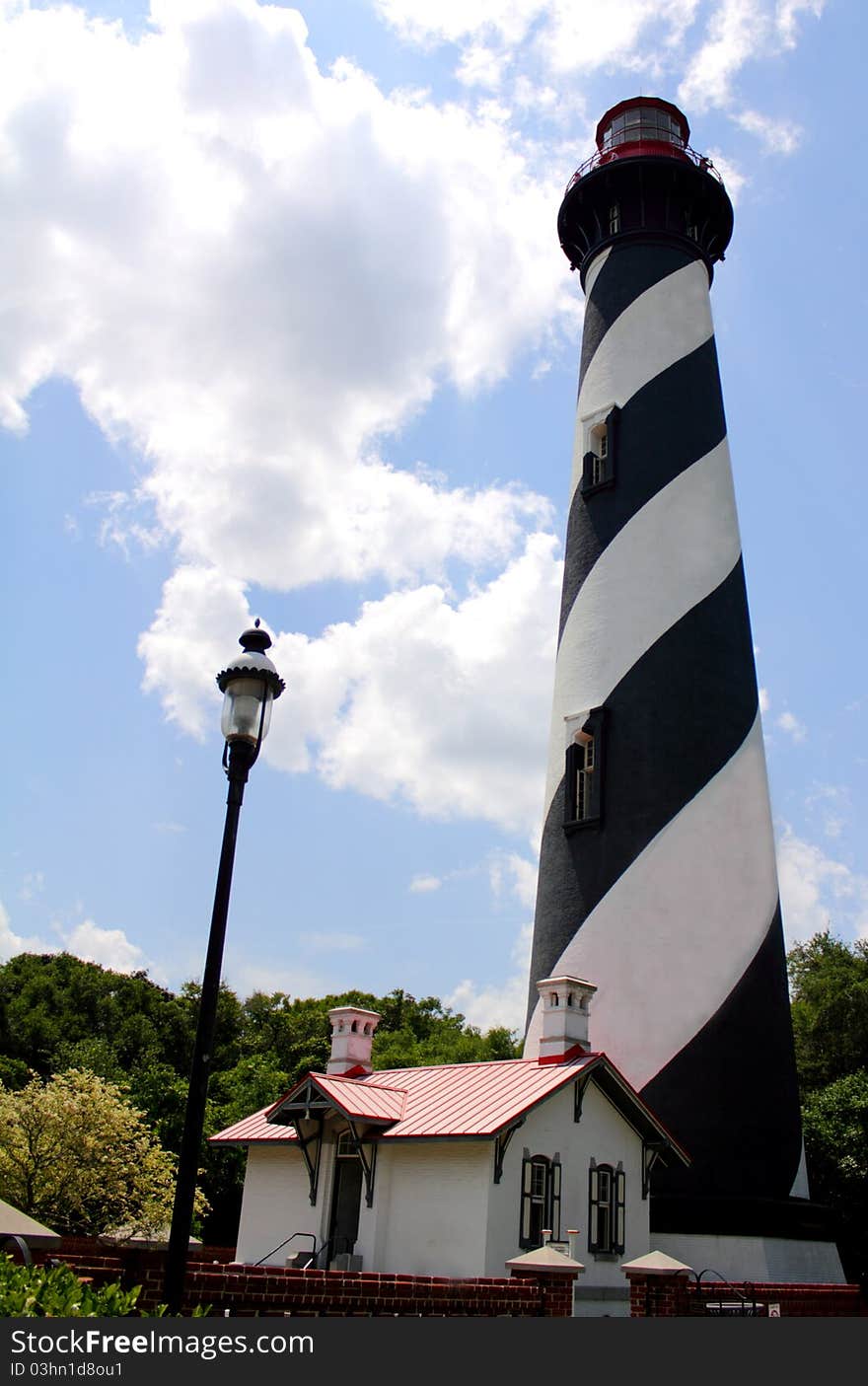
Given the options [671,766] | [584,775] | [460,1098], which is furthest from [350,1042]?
[671,766]

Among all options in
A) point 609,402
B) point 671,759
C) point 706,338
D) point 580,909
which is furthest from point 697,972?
point 706,338

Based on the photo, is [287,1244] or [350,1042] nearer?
[287,1244]

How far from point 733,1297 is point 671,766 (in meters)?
7.51

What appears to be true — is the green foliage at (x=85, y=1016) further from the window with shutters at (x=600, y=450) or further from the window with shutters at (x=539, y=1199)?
the window with shutters at (x=600, y=450)

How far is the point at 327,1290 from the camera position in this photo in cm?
873

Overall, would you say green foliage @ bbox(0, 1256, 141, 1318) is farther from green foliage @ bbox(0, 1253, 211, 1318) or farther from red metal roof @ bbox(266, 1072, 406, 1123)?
red metal roof @ bbox(266, 1072, 406, 1123)

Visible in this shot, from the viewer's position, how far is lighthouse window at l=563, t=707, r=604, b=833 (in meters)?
17.7

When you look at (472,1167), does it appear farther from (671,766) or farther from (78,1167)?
(78,1167)

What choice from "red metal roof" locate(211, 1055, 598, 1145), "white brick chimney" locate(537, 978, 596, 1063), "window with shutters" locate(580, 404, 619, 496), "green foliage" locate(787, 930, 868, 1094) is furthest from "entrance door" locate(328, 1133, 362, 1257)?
"green foliage" locate(787, 930, 868, 1094)

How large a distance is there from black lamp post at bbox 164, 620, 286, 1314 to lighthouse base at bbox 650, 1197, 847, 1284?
10.2 m

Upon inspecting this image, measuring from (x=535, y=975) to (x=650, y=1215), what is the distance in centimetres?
372

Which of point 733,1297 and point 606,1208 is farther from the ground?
point 606,1208

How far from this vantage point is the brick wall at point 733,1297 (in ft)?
35.6

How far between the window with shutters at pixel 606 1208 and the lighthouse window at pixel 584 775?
506 centimetres
